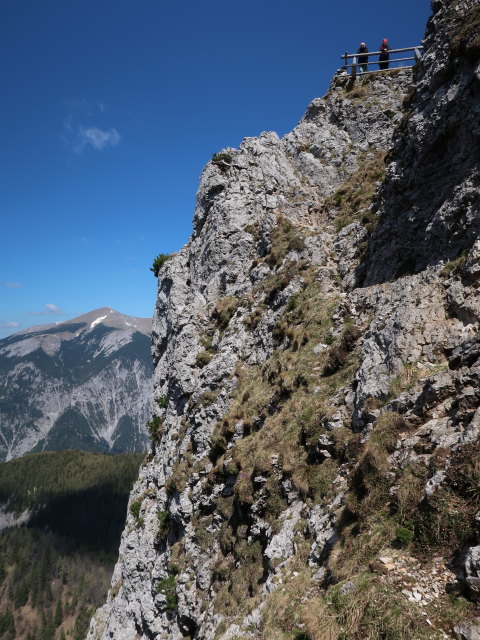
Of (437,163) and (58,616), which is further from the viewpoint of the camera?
(58,616)

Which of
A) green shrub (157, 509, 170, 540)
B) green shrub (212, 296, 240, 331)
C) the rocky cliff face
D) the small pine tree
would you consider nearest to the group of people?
the rocky cliff face

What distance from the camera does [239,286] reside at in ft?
127

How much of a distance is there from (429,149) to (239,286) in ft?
73.7

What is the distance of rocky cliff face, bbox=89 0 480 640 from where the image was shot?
947 centimetres

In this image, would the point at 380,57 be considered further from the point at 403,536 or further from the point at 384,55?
the point at 403,536

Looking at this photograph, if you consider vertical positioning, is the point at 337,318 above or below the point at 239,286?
below

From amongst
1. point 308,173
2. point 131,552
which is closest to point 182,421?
point 131,552

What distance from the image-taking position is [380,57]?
43125mm

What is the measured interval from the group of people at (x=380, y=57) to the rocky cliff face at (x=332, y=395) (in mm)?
2385

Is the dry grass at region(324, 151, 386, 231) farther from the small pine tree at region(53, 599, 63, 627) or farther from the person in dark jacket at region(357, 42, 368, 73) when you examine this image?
the small pine tree at region(53, 599, 63, 627)

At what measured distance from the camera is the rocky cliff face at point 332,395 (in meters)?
9.47

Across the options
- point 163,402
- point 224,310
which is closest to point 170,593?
point 163,402

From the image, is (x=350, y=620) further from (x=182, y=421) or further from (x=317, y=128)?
(x=317, y=128)

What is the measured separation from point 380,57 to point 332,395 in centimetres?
4569
